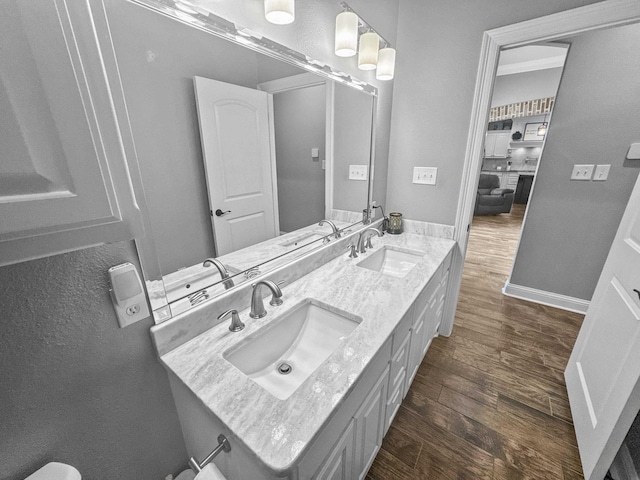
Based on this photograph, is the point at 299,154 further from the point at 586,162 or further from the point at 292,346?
the point at 586,162

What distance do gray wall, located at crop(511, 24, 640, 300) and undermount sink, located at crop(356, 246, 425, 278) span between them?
62.6 inches

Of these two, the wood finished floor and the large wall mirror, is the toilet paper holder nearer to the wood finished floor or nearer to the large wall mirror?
the large wall mirror

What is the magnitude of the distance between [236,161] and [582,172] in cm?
280

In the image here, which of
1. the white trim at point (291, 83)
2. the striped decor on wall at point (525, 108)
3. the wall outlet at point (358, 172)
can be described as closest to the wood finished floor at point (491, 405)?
the wall outlet at point (358, 172)

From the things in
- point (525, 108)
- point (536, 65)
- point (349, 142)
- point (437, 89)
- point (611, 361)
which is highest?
point (536, 65)

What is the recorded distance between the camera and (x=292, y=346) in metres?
1.08

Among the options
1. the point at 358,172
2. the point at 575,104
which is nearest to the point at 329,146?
the point at 358,172

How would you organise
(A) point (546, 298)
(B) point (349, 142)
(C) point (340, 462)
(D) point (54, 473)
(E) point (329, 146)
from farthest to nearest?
(A) point (546, 298) < (B) point (349, 142) < (E) point (329, 146) < (C) point (340, 462) < (D) point (54, 473)

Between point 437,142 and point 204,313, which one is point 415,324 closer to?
point 204,313

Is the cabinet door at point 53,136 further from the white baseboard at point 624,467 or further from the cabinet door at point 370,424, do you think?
the white baseboard at point 624,467

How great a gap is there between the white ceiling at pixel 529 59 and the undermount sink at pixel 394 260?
4.49 metres

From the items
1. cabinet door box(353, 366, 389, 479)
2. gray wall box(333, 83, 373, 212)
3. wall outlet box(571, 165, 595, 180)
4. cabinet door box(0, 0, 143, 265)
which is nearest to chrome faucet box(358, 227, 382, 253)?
gray wall box(333, 83, 373, 212)

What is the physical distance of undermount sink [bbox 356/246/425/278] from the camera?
5.68 ft

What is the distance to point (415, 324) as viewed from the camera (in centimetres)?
133
